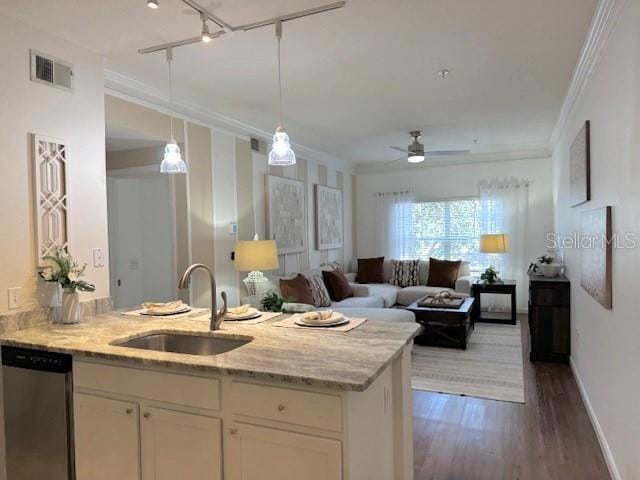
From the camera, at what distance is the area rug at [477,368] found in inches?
154

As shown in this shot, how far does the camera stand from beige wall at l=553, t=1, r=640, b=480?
6.85 feet

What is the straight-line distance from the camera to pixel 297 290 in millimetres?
5172

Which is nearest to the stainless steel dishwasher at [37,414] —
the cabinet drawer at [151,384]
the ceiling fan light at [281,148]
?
the cabinet drawer at [151,384]

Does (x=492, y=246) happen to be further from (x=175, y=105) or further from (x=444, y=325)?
(x=175, y=105)

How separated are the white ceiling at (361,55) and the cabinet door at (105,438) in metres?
1.99

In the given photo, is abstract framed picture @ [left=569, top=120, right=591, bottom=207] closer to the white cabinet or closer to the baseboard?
the baseboard

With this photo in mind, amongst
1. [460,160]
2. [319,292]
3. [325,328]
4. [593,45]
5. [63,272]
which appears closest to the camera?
[325,328]

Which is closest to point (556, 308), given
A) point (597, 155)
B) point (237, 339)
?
point (597, 155)

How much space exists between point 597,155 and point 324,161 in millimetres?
4448

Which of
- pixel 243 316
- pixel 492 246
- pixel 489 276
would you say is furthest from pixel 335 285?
pixel 243 316

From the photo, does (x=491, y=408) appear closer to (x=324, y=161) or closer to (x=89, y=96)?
(x=89, y=96)

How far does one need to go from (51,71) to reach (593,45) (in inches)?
131

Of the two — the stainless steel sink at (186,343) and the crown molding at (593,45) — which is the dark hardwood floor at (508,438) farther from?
the crown molding at (593,45)

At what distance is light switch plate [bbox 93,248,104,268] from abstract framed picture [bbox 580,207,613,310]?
10.3 ft
